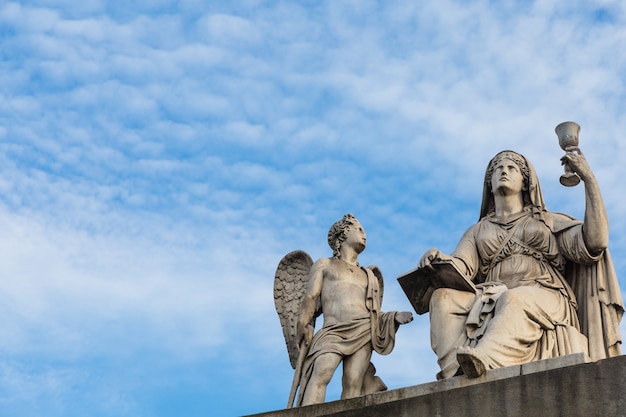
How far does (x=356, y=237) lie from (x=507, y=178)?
1770 millimetres

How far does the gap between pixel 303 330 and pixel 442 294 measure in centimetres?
179

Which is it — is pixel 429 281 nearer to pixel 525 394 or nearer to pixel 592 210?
pixel 592 210

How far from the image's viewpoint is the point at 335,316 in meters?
13.0

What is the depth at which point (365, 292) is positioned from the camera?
Answer: 43.2 feet

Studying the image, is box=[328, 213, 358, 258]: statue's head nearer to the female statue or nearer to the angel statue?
the angel statue

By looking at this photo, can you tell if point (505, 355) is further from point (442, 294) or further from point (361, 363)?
point (361, 363)

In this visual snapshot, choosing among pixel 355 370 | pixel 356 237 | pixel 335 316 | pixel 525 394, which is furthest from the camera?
pixel 356 237

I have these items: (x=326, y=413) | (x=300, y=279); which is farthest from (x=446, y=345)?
(x=300, y=279)

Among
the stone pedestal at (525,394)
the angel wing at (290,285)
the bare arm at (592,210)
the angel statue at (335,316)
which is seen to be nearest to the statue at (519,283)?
the bare arm at (592,210)

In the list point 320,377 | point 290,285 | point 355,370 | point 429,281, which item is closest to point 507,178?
point 429,281

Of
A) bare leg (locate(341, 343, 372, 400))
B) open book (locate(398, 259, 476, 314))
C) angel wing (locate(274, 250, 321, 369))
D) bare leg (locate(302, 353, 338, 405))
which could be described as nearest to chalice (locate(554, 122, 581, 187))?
open book (locate(398, 259, 476, 314))

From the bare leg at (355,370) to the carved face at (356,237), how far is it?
4.26ft

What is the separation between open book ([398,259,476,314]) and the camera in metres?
12.0

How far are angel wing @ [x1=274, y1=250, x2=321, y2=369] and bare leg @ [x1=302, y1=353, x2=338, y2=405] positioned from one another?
1226 millimetres
